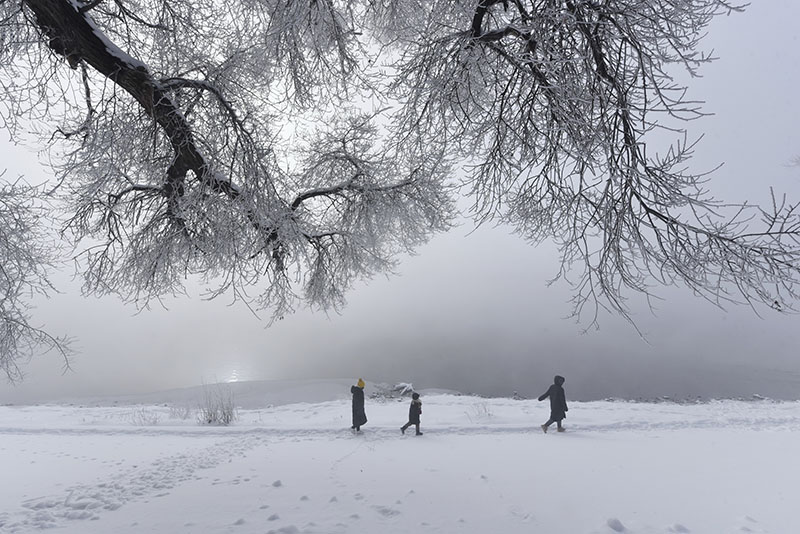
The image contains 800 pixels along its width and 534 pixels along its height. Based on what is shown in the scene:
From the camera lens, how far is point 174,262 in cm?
756

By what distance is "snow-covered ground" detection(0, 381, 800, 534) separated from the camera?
4258mm

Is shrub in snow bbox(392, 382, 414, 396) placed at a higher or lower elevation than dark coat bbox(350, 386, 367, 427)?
lower

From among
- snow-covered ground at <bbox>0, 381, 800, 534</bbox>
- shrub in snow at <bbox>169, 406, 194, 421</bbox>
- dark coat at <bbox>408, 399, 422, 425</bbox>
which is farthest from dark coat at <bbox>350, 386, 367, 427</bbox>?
shrub in snow at <bbox>169, 406, 194, 421</bbox>

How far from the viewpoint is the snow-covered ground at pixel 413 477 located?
426 cm

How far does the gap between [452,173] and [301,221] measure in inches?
129

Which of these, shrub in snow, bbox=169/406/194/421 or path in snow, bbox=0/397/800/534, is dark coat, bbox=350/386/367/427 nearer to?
path in snow, bbox=0/397/800/534

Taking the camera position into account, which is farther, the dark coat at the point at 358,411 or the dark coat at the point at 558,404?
the dark coat at the point at 358,411

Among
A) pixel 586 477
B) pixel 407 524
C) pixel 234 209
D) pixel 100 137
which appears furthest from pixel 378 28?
pixel 586 477

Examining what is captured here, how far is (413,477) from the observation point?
5812mm

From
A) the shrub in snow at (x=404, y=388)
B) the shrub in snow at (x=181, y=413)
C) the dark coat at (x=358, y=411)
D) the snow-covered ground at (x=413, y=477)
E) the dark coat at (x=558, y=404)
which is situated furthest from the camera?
the shrub in snow at (x=404, y=388)

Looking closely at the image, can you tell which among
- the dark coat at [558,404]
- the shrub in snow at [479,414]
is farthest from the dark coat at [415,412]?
the dark coat at [558,404]

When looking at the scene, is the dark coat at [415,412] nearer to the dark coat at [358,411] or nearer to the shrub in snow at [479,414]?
the dark coat at [358,411]

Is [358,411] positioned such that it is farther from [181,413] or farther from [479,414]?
[181,413]

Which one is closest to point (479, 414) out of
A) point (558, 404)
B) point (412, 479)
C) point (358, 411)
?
point (558, 404)
